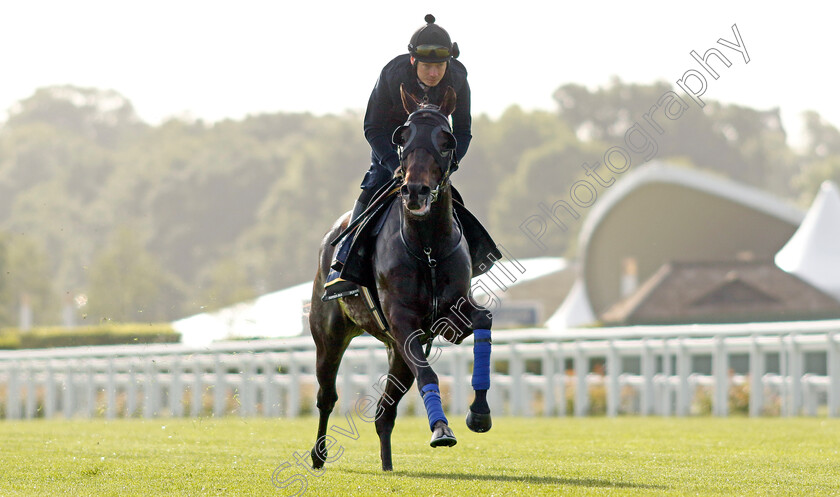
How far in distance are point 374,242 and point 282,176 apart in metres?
85.2

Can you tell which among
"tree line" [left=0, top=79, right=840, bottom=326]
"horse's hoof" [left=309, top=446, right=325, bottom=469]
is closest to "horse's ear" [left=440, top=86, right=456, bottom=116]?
"horse's hoof" [left=309, top=446, right=325, bottom=469]

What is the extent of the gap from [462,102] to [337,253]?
117 centimetres

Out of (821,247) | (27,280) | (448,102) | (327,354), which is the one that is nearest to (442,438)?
(448,102)

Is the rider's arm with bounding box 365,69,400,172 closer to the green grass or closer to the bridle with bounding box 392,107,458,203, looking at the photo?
the bridle with bounding box 392,107,458,203

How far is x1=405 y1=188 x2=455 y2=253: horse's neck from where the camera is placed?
698 centimetres

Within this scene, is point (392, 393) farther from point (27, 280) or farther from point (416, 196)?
point (27, 280)

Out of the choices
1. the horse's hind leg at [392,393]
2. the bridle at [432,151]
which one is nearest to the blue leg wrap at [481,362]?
the bridle at [432,151]

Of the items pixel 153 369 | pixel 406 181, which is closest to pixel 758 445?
pixel 406 181

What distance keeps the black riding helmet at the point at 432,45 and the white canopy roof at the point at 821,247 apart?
27.1 meters

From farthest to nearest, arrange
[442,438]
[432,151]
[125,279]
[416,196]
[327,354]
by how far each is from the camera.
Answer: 1. [125,279]
2. [327,354]
3. [432,151]
4. [416,196]
5. [442,438]

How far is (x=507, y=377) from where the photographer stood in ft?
53.3

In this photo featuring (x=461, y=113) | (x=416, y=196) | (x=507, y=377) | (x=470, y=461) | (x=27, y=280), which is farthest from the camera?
(x=27, y=280)

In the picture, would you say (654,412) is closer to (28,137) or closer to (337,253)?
(337,253)

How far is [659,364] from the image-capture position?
864 inches
